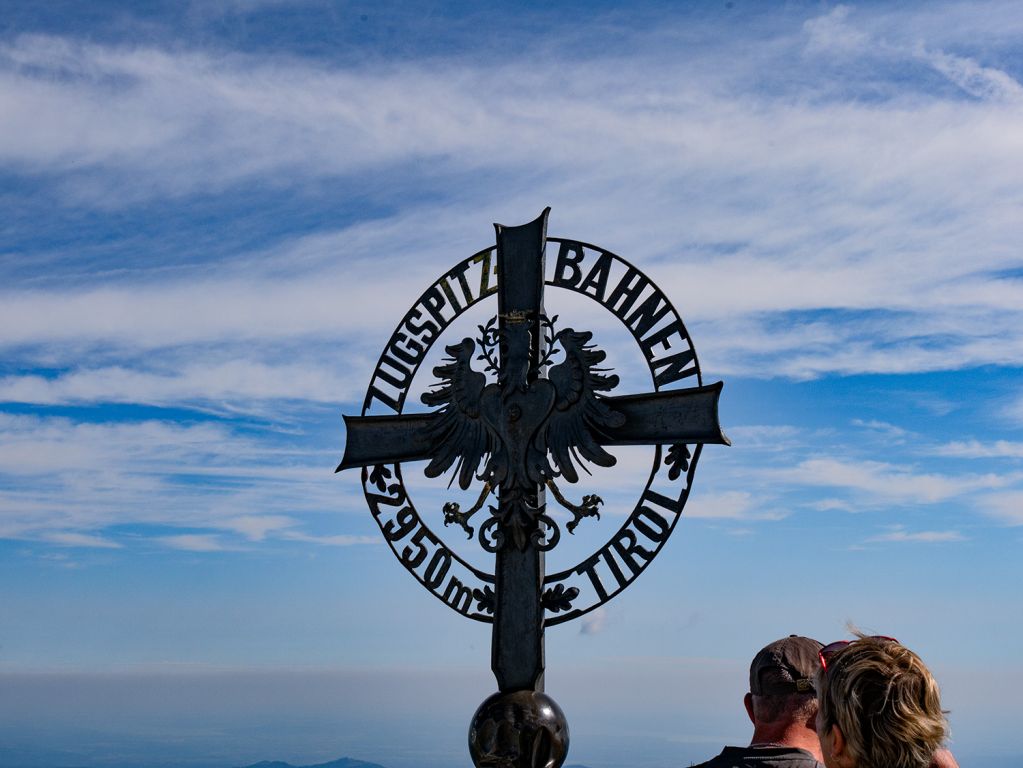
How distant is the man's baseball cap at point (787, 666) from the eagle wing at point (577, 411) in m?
2.74

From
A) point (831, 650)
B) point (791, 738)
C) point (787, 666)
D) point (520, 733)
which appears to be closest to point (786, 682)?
Answer: point (787, 666)

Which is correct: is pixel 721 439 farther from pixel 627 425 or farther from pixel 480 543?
pixel 480 543

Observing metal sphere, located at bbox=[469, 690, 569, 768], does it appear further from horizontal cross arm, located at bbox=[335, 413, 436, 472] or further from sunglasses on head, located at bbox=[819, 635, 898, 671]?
sunglasses on head, located at bbox=[819, 635, 898, 671]

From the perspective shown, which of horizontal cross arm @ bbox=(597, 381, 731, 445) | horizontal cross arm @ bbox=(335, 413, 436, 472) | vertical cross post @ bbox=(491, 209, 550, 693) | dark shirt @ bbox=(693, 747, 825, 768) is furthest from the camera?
horizontal cross arm @ bbox=(335, 413, 436, 472)

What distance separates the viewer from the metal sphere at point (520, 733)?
735cm

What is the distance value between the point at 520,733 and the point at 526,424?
1.79 meters

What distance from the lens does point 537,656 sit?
762 cm

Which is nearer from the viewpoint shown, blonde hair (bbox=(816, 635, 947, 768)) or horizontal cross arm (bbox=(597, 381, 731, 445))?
blonde hair (bbox=(816, 635, 947, 768))

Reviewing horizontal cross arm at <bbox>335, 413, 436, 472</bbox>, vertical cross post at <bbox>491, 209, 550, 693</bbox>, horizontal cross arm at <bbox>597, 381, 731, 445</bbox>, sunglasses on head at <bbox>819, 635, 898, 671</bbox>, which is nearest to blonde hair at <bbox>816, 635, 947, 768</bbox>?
sunglasses on head at <bbox>819, 635, 898, 671</bbox>

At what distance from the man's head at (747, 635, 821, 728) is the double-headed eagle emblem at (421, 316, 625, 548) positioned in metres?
2.65

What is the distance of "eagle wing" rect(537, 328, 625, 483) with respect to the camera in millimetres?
7719

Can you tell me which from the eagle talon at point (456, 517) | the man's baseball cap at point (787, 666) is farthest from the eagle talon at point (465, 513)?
the man's baseball cap at point (787, 666)

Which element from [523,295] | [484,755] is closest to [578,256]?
[523,295]

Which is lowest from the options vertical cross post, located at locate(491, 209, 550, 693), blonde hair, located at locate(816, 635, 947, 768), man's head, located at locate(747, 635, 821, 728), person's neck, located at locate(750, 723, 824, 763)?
blonde hair, located at locate(816, 635, 947, 768)
